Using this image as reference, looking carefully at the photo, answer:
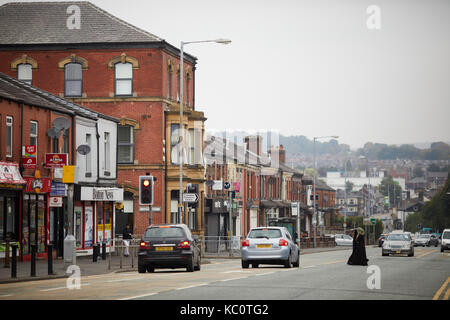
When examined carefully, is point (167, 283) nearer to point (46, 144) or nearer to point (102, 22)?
point (46, 144)

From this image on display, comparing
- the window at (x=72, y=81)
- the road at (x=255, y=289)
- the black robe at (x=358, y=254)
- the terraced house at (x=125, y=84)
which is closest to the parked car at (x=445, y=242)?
the terraced house at (x=125, y=84)

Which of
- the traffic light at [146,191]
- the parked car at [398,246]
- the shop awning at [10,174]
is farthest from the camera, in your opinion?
the parked car at [398,246]

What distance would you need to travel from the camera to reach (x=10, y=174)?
3406 cm

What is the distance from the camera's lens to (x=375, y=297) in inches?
669

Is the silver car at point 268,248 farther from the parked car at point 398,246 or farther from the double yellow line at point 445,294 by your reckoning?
the parked car at point 398,246

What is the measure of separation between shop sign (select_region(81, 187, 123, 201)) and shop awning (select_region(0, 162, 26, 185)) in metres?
6.65

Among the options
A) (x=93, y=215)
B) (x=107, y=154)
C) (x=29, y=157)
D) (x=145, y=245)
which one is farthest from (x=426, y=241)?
(x=145, y=245)

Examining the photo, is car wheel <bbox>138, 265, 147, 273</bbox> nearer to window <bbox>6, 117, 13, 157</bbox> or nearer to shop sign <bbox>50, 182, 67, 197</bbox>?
shop sign <bbox>50, 182, 67, 197</bbox>

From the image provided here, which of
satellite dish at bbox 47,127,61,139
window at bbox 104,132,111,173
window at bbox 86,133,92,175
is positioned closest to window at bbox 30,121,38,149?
satellite dish at bbox 47,127,61,139

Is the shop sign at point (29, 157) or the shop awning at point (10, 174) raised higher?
the shop sign at point (29, 157)

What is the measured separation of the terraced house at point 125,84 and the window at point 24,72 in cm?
6

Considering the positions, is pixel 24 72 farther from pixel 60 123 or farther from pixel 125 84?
pixel 60 123

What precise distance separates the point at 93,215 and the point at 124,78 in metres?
12.3

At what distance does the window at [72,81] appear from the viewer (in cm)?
5325
